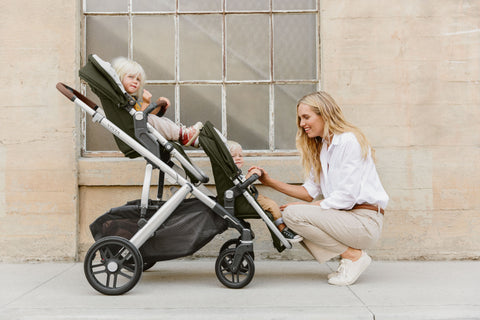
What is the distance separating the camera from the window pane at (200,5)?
5.25 metres

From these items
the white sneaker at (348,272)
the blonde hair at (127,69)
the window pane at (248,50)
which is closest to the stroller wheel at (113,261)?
the blonde hair at (127,69)

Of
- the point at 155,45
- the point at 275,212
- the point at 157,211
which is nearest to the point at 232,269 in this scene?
the point at 275,212

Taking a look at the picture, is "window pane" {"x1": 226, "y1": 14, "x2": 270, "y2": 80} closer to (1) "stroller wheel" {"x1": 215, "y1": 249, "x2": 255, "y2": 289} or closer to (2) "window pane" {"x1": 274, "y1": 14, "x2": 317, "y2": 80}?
(2) "window pane" {"x1": 274, "y1": 14, "x2": 317, "y2": 80}

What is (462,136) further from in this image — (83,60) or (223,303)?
(83,60)

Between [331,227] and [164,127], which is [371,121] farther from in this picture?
[164,127]

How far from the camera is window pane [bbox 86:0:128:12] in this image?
17.2ft

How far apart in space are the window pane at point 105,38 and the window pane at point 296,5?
1.47 meters

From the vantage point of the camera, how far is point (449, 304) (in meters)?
3.48

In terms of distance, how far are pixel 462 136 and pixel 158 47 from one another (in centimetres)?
298

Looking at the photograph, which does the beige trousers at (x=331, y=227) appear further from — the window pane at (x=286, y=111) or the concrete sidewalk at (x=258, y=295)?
the window pane at (x=286, y=111)

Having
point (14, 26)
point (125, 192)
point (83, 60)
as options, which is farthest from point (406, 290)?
point (14, 26)

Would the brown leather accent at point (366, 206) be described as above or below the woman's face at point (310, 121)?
below

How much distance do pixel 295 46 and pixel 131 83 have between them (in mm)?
1923

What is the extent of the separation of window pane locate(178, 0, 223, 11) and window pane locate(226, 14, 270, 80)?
0.67ft
